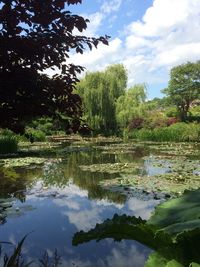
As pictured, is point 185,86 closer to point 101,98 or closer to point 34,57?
point 101,98

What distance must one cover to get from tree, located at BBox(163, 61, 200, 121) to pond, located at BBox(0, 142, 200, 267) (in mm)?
31885

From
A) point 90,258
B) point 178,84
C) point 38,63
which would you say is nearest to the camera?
point 38,63

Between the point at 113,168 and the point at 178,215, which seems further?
the point at 113,168

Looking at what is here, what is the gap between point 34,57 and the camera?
3.53 meters

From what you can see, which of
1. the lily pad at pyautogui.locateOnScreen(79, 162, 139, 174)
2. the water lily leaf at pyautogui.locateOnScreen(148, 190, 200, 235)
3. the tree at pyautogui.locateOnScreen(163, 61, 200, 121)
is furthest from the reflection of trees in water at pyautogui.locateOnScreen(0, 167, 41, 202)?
the tree at pyautogui.locateOnScreen(163, 61, 200, 121)

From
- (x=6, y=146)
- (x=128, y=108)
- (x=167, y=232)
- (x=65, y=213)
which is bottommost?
(x=65, y=213)

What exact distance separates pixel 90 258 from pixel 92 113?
27.6m

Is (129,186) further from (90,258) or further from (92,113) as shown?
(92,113)

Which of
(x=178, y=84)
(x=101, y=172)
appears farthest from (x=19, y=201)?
(x=178, y=84)

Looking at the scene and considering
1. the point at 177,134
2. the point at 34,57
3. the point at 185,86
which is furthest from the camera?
the point at 185,86

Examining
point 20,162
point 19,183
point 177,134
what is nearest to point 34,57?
point 19,183

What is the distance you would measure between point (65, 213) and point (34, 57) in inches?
172

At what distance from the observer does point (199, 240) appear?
1746mm

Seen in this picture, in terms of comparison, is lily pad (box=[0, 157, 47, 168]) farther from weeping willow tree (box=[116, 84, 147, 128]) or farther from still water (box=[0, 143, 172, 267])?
weeping willow tree (box=[116, 84, 147, 128])
